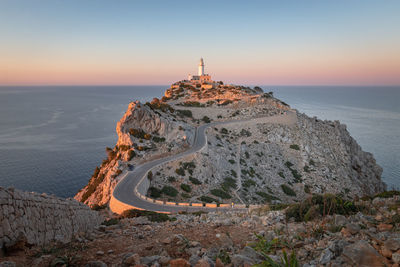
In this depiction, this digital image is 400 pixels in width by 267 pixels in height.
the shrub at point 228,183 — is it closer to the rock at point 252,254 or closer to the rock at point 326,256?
the rock at point 252,254

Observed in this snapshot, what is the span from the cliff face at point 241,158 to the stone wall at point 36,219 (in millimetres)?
15531

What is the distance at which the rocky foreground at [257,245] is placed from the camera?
13.9 ft

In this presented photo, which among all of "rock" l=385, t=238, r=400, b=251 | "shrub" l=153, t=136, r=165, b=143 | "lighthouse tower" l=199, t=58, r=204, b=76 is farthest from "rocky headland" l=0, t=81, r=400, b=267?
"lighthouse tower" l=199, t=58, r=204, b=76

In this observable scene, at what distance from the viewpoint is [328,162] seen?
40.9 m

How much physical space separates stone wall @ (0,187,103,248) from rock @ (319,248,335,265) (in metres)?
6.47

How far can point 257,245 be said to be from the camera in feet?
18.5

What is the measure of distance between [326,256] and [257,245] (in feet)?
Answer: 5.57

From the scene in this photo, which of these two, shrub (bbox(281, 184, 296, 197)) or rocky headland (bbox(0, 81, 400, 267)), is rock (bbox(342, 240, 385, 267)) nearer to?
rocky headland (bbox(0, 81, 400, 267))

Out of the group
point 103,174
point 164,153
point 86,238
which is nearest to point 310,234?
point 86,238

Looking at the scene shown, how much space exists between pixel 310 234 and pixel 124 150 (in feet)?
91.9

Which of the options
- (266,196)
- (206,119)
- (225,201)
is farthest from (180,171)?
(206,119)

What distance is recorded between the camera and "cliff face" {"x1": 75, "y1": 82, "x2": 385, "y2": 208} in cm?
2647

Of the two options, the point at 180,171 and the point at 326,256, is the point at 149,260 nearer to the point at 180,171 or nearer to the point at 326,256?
the point at 326,256

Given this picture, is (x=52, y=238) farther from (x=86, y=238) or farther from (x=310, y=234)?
(x=310, y=234)
